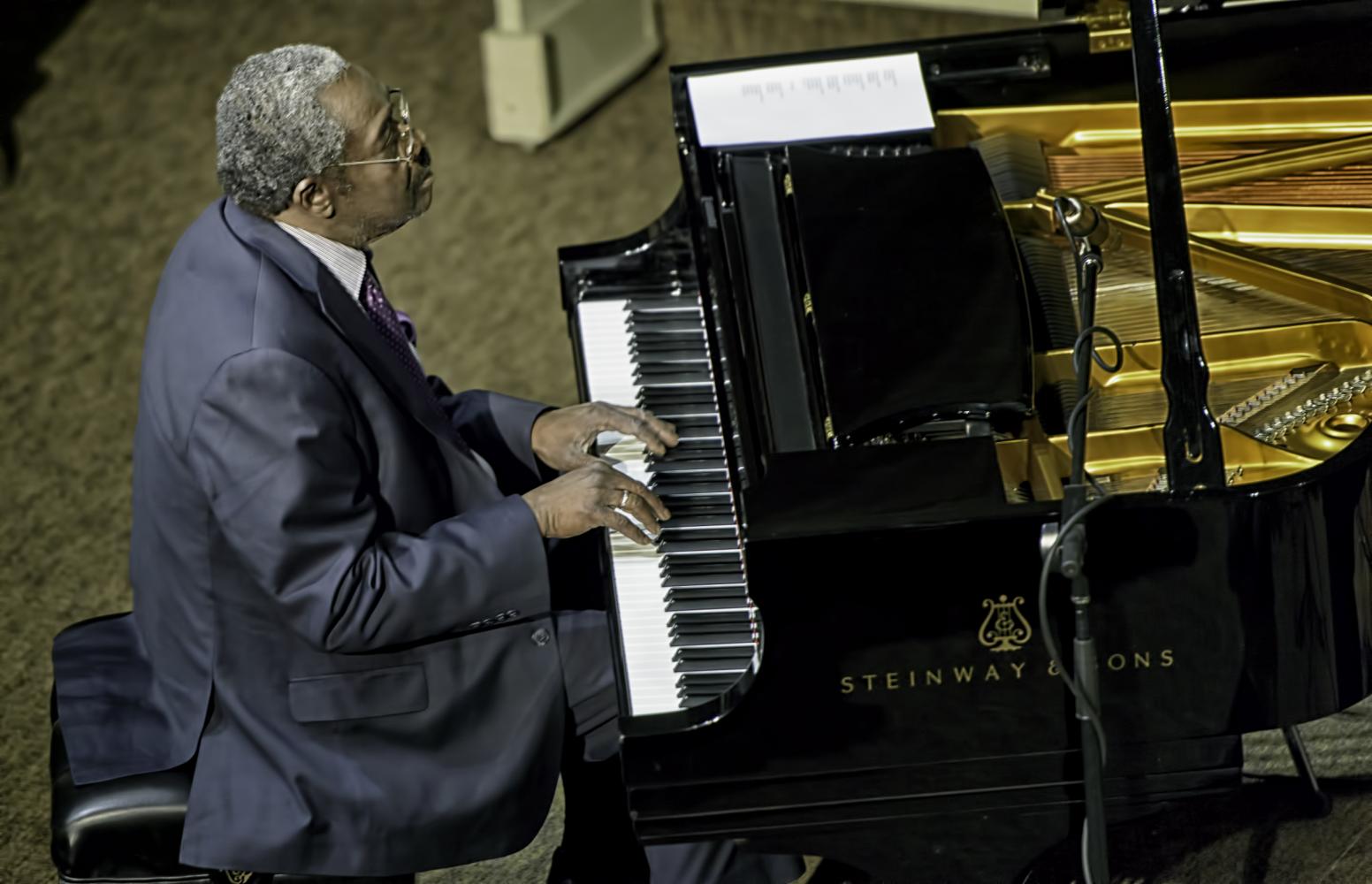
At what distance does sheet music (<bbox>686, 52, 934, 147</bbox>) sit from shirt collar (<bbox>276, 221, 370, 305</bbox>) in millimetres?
697

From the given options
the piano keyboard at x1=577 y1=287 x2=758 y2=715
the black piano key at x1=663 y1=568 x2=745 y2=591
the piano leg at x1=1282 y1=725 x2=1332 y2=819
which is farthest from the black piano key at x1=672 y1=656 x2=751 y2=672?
the piano leg at x1=1282 y1=725 x2=1332 y2=819

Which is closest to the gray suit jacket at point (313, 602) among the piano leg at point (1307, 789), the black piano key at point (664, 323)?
the black piano key at point (664, 323)

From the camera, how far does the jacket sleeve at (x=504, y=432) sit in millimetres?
3053

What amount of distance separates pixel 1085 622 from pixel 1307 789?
124 cm

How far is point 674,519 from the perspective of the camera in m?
2.63

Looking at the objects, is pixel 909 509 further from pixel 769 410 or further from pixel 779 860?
pixel 779 860

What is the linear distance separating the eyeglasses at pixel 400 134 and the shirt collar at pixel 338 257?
136 mm

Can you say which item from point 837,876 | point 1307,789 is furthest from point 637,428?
point 1307,789

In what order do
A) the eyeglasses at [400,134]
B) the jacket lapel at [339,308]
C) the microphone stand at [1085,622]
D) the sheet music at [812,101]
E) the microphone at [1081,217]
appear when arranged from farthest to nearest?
the sheet music at [812,101] → the microphone at [1081,217] → the eyeglasses at [400,134] → the jacket lapel at [339,308] → the microphone stand at [1085,622]

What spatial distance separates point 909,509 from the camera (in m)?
2.22

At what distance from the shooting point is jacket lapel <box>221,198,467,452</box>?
257 cm

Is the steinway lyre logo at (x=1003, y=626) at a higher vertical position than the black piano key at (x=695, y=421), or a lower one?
lower

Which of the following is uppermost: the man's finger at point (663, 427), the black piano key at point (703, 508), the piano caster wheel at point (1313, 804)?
the man's finger at point (663, 427)

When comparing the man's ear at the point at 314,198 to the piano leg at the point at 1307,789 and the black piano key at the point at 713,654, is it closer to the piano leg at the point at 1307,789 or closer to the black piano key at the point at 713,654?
the black piano key at the point at 713,654
